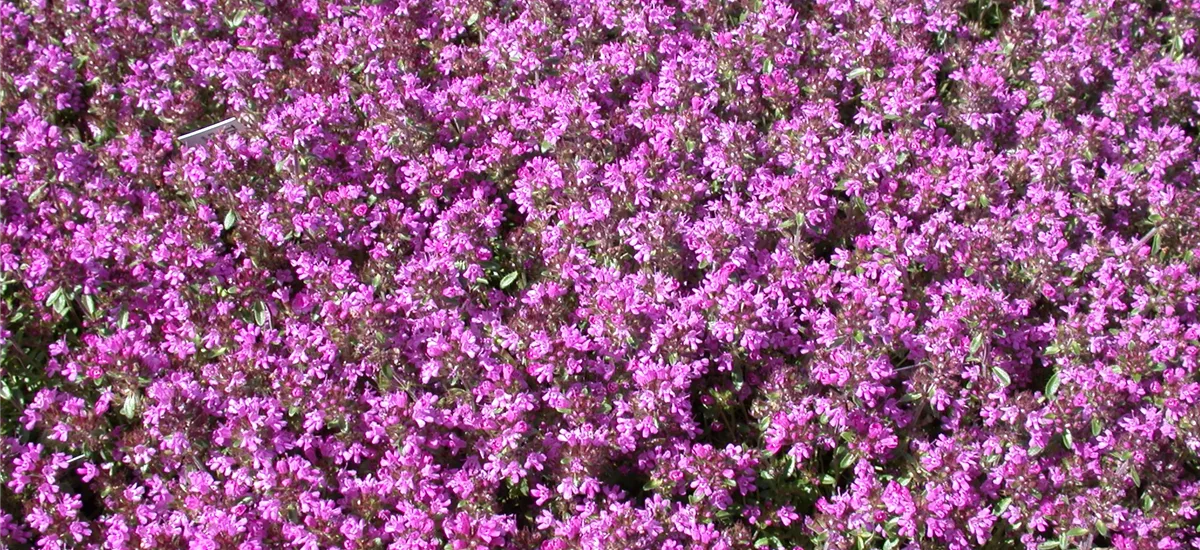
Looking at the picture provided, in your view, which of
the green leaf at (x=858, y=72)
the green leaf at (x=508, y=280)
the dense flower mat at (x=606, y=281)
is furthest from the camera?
the green leaf at (x=858, y=72)

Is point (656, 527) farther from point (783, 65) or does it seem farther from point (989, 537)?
point (783, 65)

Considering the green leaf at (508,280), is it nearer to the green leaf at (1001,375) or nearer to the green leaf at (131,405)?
the green leaf at (131,405)

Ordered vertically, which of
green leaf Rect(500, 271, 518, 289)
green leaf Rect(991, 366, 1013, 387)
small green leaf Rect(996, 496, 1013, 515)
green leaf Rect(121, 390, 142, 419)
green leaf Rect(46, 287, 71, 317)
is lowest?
small green leaf Rect(996, 496, 1013, 515)

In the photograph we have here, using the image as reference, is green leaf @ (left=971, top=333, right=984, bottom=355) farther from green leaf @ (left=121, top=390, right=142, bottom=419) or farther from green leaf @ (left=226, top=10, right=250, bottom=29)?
green leaf @ (left=226, top=10, right=250, bottom=29)

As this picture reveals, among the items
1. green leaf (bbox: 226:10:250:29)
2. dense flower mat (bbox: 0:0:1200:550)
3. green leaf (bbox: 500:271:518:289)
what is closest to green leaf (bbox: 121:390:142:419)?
dense flower mat (bbox: 0:0:1200:550)

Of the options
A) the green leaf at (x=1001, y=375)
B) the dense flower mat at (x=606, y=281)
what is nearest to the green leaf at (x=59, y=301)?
the dense flower mat at (x=606, y=281)

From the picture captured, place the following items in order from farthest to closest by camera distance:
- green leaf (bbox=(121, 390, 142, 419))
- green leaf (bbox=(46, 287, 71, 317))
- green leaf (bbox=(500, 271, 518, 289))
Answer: green leaf (bbox=(500, 271, 518, 289)) < green leaf (bbox=(46, 287, 71, 317)) < green leaf (bbox=(121, 390, 142, 419))

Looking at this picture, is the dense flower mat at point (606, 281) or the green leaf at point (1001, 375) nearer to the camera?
the dense flower mat at point (606, 281)

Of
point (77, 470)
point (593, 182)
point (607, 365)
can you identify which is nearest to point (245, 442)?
point (77, 470)
